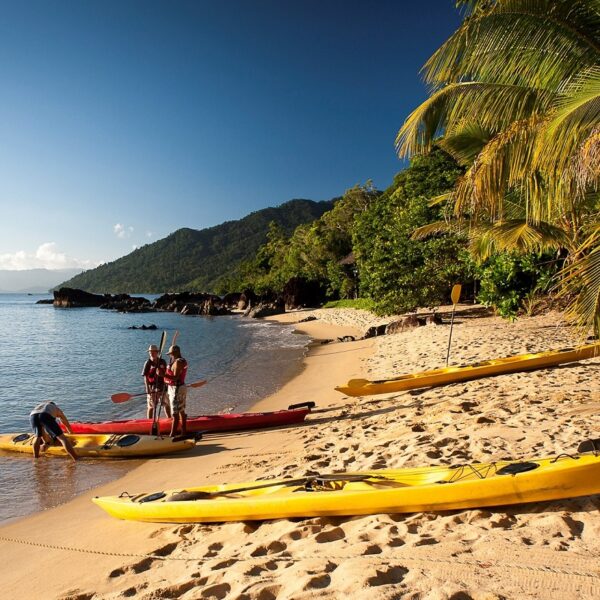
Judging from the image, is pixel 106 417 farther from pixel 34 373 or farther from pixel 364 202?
pixel 364 202

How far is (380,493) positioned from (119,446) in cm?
528

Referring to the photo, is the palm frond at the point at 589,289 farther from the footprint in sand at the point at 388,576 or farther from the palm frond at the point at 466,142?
the palm frond at the point at 466,142

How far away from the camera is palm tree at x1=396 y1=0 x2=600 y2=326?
5.05m

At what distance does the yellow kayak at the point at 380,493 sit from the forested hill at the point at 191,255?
13428cm

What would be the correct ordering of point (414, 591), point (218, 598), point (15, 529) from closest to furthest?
point (414, 591), point (218, 598), point (15, 529)

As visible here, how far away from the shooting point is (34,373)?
16.6 meters

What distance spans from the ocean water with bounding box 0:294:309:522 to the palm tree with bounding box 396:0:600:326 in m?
6.71

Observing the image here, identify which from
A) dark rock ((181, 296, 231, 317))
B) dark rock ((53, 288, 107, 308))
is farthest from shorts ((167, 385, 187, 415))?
dark rock ((53, 288, 107, 308))

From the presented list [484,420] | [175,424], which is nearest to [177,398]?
[175,424]

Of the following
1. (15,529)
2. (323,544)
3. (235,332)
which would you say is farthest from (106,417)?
(235,332)

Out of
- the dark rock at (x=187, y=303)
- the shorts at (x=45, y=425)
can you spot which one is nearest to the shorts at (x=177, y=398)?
the shorts at (x=45, y=425)

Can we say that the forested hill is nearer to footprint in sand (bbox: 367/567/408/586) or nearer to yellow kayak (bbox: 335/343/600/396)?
yellow kayak (bbox: 335/343/600/396)

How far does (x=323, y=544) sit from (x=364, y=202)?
42.9 meters

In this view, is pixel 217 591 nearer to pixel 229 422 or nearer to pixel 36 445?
pixel 229 422
